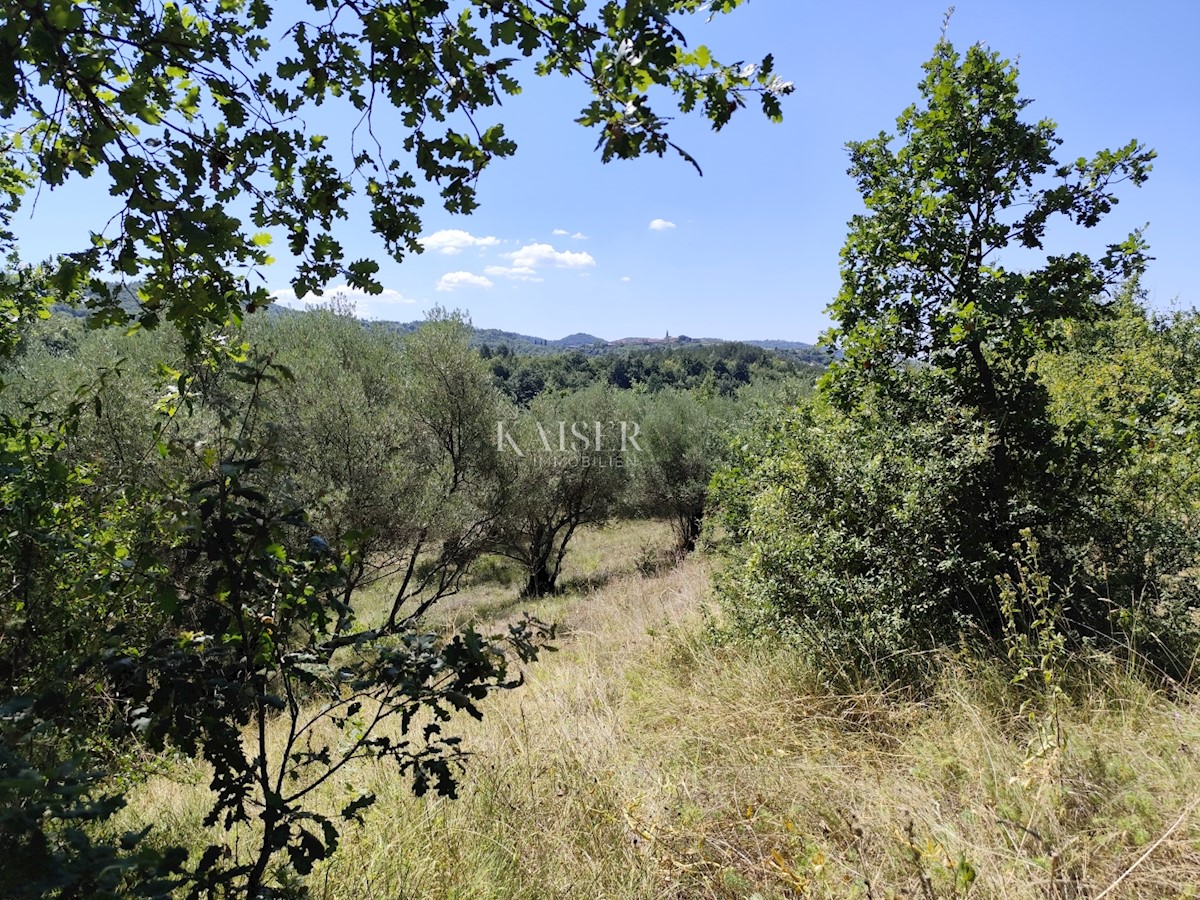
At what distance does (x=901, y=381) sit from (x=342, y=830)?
15.8ft

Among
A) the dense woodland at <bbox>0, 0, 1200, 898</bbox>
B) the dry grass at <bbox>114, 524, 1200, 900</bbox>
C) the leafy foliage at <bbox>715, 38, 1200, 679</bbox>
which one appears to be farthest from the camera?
the leafy foliage at <bbox>715, 38, 1200, 679</bbox>

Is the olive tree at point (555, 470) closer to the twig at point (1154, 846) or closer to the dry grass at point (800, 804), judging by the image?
the dry grass at point (800, 804)

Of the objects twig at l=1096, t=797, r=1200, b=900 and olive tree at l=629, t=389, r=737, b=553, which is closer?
twig at l=1096, t=797, r=1200, b=900

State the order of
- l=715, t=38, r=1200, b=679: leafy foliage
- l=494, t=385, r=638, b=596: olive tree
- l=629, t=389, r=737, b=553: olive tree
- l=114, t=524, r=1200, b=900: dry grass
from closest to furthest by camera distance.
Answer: l=114, t=524, r=1200, b=900: dry grass < l=715, t=38, r=1200, b=679: leafy foliage < l=494, t=385, r=638, b=596: olive tree < l=629, t=389, r=737, b=553: olive tree

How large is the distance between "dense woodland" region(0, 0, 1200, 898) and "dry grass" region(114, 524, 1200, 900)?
2 centimetres

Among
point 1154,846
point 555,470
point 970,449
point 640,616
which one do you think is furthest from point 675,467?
point 1154,846

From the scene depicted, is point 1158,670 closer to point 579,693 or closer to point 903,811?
point 903,811

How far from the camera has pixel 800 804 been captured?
108 inches

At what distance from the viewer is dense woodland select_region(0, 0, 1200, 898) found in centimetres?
163

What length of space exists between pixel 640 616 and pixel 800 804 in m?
4.74

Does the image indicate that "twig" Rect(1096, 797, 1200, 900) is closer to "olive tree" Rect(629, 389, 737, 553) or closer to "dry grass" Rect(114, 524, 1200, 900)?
"dry grass" Rect(114, 524, 1200, 900)

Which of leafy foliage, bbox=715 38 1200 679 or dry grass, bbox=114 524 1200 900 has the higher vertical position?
leafy foliage, bbox=715 38 1200 679

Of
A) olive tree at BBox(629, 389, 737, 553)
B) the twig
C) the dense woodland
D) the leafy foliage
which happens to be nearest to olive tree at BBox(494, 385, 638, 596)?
olive tree at BBox(629, 389, 737, 553)

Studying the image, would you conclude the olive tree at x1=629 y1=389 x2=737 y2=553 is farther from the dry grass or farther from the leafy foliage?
the dry grass
